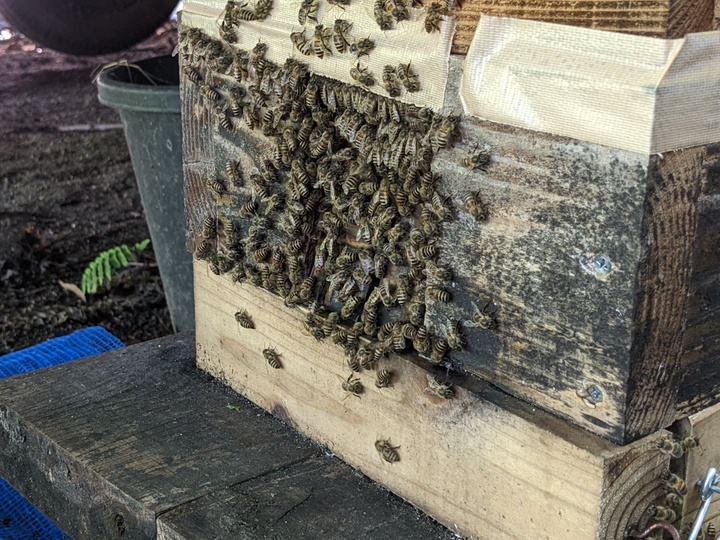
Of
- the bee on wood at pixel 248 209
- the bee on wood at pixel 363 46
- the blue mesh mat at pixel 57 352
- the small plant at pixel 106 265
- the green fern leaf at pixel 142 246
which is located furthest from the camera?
the green fern leaf at pixel 142 246

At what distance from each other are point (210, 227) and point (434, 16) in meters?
0.99

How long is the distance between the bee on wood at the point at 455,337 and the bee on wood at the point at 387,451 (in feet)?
1.05

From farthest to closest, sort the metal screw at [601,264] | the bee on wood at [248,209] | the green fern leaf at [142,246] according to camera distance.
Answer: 1. the green fern leaf at [142,246]
2. the bee on wood at [248,209]
3. the metal screw at [601,264]

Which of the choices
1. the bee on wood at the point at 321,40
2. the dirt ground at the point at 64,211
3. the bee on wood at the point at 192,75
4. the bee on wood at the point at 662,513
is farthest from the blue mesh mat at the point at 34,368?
the bee on wood at the point at 662,513

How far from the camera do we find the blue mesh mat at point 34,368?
284 centimetres

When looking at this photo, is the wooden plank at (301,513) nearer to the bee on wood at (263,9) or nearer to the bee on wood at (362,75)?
the bee on wood at (362,75)

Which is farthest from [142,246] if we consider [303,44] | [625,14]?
[625,14]

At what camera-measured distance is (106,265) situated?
561 centimetres

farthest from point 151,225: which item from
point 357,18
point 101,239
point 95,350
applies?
point 357,18

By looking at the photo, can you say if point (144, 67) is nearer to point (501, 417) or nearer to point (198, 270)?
point (198, 270)

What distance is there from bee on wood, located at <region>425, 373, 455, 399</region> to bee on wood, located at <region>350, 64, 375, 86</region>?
1.97 feet

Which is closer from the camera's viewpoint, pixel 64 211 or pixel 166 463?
pixel 166 463

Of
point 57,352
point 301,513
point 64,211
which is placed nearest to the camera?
point 301,513

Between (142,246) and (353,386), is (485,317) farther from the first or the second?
(142,246)
